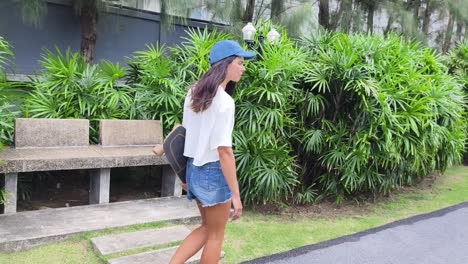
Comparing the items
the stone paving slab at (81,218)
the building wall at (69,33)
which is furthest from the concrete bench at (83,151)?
the building wall at (69,33)

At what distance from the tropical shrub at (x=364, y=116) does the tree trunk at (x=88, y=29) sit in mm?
5065

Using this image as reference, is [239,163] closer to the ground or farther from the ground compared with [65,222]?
farther from the ground

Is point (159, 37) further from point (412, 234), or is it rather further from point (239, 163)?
point (412, 234)

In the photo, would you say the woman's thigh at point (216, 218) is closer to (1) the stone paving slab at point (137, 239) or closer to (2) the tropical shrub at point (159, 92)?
(1) the stone paving slab at point (137, 239)

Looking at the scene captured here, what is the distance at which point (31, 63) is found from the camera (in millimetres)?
10180

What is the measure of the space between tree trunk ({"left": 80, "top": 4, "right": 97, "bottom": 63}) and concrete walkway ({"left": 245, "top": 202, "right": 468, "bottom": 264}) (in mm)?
6672

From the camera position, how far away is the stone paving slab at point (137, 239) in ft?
10.8

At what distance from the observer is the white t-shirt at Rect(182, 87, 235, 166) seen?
2.34 meters

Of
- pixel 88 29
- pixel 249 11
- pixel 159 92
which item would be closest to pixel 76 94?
pixel 159 92

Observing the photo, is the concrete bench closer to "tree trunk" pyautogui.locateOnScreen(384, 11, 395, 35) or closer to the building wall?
the building wall

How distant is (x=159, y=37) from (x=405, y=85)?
8423 millimetres

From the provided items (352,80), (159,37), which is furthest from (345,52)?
(159,37)

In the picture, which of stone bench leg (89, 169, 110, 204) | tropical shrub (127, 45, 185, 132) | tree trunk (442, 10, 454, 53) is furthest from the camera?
tree trunk (442, 10, 454, 53)

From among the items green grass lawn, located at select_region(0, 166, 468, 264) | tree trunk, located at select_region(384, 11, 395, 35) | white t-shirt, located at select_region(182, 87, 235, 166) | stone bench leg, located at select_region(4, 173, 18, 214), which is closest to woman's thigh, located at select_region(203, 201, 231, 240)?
white t-shirt, located at select_region(182, 87, 235, 166)
